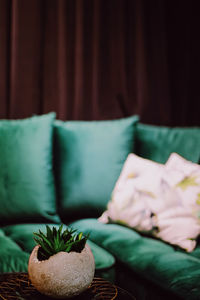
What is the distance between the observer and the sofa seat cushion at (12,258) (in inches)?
49.5

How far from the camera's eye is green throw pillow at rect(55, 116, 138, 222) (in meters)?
1.94

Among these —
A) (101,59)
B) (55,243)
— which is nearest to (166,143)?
(101,59)

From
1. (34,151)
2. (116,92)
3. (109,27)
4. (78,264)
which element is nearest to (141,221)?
A: (34,151)

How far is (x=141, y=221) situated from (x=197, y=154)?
491 millimetres

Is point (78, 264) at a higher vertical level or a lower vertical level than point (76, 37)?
lower

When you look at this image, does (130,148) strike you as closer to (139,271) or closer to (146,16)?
(139,271)

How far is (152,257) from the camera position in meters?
1.38

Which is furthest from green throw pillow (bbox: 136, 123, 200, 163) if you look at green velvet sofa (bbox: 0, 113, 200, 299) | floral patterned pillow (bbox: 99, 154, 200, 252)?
floral patterned pillow (bbox: 99, 154, 200, 252)

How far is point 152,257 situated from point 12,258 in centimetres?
49

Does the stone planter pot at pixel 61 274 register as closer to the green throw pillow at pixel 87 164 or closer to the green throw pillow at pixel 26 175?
the green throw pillow at pixel 26 175

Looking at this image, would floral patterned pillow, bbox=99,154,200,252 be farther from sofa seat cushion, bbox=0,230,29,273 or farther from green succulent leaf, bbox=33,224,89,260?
green succulent leaf, bbox=33,224,89,260

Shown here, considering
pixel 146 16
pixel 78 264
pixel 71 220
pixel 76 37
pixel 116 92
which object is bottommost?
pixel 71 220

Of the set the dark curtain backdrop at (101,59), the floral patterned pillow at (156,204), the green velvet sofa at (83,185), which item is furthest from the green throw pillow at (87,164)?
the dark curtain backdrop at (101,59)

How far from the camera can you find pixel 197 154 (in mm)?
1904
